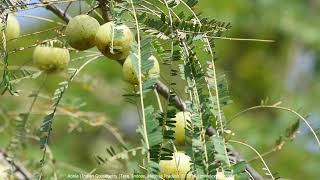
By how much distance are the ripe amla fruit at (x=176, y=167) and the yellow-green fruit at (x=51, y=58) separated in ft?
0.85

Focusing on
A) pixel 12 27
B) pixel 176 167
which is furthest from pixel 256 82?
pixel 176 167

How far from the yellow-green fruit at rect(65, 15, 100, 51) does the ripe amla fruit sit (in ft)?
0.64

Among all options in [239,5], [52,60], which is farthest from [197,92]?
[239,5]

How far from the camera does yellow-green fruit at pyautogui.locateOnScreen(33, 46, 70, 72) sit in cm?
107

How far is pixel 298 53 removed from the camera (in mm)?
4172

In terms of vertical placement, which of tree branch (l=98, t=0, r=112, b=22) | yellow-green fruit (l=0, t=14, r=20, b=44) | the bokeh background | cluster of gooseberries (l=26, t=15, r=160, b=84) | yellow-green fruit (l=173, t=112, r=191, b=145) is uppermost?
tree branch (l=98, t=0, r=112, b=22)

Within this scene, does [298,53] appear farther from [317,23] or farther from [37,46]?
[37,46]

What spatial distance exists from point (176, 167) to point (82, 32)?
0.73 feet

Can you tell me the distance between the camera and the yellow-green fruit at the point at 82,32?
96 cm

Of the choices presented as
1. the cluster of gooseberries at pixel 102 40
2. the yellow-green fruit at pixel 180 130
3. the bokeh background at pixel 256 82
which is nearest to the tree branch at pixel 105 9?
the cluster of gooseberries at pixel 102 40

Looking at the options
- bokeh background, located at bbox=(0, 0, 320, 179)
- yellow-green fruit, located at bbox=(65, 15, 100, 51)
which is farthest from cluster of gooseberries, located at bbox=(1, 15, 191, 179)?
bokeh background, located at bbox=(0, 0, 320, 179)

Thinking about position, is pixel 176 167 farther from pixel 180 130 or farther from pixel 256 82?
pixel 256 82

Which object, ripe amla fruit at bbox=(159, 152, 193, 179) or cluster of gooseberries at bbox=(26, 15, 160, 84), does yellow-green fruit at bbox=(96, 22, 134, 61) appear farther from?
ripe amla fruit at bbox=(159, 152, 193, 179)

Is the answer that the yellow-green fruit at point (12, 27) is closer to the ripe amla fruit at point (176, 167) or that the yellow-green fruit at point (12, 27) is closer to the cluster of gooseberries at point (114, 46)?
the cluster of gooseberries at point (114, 46)
